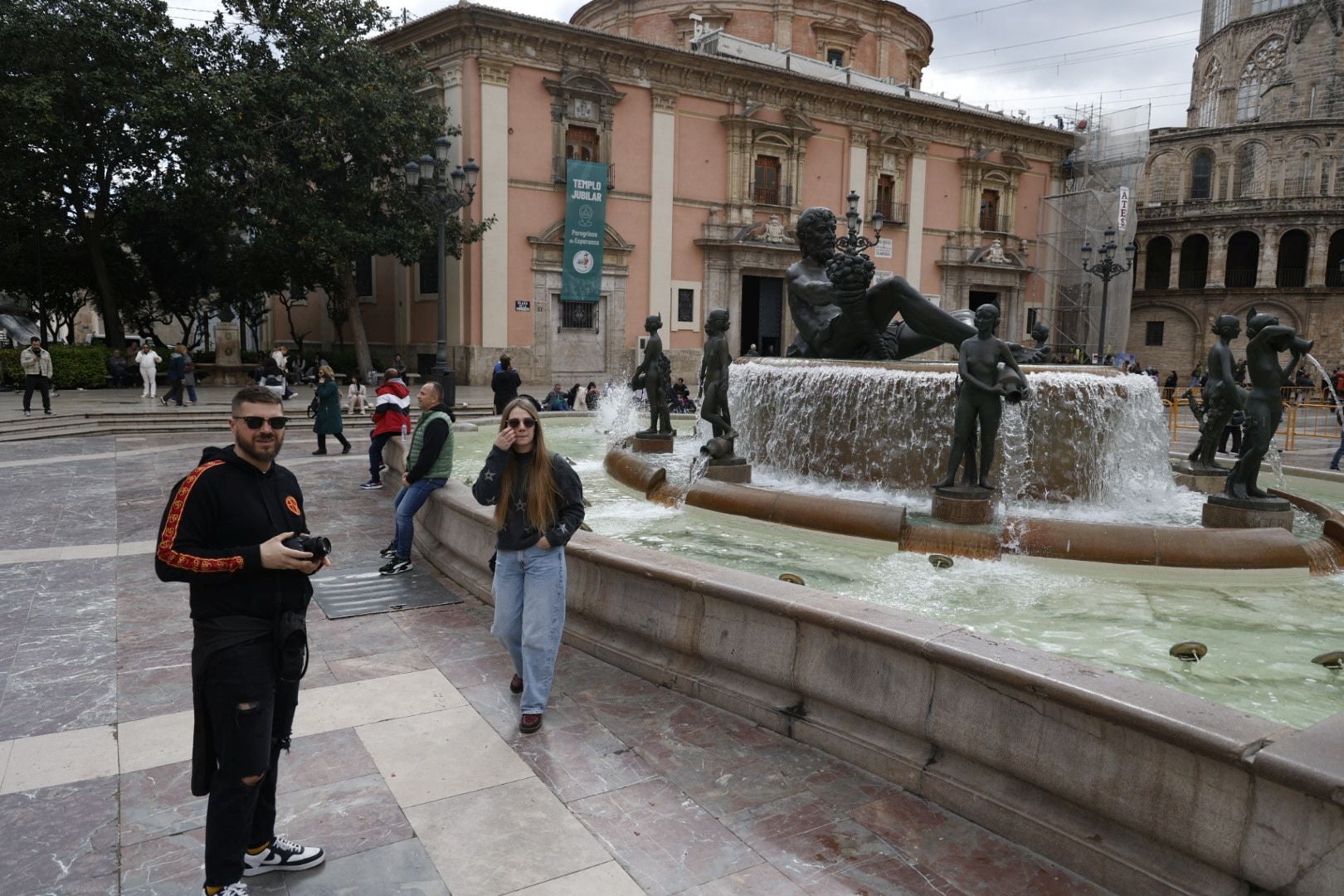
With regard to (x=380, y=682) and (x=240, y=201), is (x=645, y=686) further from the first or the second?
(x=240, y=201)

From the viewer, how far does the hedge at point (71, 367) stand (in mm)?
23094

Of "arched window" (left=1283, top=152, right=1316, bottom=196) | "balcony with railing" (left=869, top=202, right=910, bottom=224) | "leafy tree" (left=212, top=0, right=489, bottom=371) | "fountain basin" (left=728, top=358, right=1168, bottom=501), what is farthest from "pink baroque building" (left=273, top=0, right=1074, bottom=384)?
"fountain basin" (left=728, top=358, right=1168, bottom=501)

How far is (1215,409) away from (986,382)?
373cm

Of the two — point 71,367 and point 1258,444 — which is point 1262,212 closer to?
point 1258,444

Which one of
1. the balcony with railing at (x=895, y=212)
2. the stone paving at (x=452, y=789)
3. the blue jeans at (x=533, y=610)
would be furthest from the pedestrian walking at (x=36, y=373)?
the balcony with railing at (x=895, y=212)

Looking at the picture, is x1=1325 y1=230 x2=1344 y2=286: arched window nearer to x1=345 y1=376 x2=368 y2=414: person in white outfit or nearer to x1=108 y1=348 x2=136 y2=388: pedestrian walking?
x1=345 y1=376 x2=368 y2=414: person in white outfit

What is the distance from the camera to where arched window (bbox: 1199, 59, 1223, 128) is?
5581 cm

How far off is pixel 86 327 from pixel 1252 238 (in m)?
77.0

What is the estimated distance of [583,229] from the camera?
28.6 metres

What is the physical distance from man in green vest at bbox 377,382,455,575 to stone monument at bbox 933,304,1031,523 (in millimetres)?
3925

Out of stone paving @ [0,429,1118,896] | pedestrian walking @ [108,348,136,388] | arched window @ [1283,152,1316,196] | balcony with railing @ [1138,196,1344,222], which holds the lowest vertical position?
stone paving @ [0,429,1118,896]

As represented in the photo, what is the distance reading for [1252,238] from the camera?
4406cm

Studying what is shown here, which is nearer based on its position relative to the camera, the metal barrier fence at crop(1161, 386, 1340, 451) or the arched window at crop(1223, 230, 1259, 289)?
the metal barrier fence at crop(1161, 386, 1340, 451)

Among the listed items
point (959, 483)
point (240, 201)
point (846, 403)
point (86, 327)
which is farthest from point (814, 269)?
point (86, 327)
